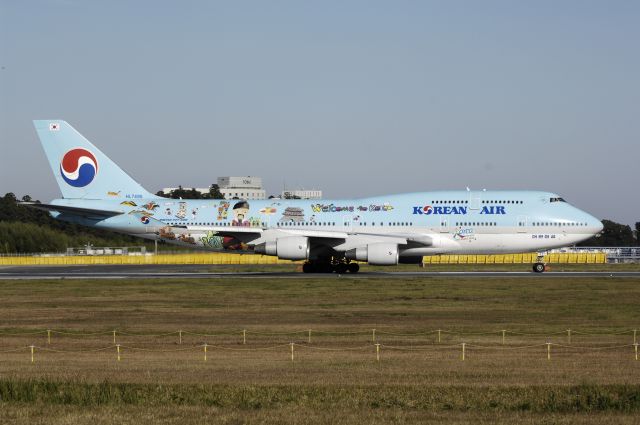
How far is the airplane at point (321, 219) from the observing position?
199ft

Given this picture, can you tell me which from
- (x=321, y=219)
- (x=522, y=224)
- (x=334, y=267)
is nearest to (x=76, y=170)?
(x=321, y=219)

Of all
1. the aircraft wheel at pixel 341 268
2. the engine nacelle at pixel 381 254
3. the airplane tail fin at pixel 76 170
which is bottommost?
the aircraft wheel at pixel 341 268

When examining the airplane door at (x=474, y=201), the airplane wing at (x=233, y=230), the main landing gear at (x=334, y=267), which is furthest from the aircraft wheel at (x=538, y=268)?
the airplane wing at (x=233, y=230)

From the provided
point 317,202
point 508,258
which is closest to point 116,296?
point 317,202

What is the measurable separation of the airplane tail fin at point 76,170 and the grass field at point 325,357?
1616 centimetres

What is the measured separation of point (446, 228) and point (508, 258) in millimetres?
30718

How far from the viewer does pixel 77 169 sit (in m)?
65.4

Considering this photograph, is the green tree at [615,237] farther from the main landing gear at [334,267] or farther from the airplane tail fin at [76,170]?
the airplane tail fin at [76,170]

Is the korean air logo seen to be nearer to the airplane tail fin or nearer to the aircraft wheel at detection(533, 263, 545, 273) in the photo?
the airplane tail fin

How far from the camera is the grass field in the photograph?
1794cm

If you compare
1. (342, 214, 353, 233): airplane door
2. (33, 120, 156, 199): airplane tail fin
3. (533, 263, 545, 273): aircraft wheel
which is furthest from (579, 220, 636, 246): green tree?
(33, 120, 156, 199): airplane tail fin

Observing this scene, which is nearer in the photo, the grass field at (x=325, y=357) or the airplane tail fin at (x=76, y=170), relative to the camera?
the grass field at (x=325, y=357)

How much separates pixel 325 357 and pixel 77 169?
43547 millimetres

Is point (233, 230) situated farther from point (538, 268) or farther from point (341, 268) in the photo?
point (538, 268)
